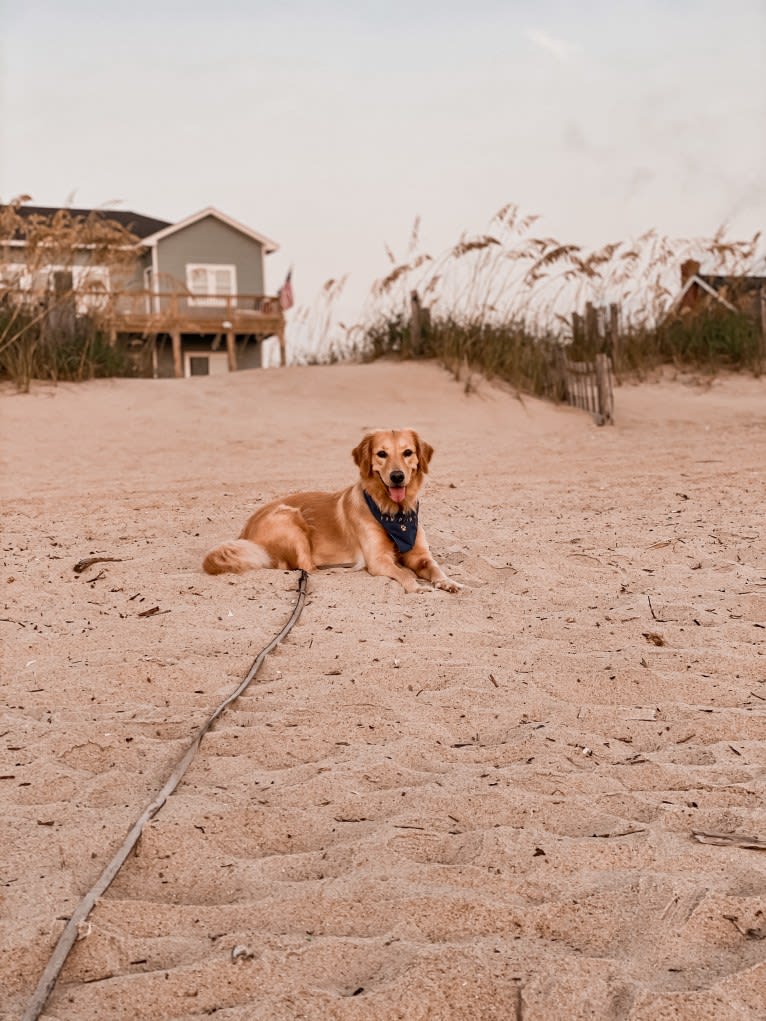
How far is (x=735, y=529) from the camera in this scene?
6293 millimetres

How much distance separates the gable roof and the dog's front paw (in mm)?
27155

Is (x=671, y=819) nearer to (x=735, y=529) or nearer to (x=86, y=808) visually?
(x=86, y=808)

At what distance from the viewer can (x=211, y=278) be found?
31.9 metres

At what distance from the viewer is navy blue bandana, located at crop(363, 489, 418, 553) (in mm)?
5680

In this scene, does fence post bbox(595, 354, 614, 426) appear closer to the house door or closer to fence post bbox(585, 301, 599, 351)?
fence post bbox(585, 301, 599, 351)

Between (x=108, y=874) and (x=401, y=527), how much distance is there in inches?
137

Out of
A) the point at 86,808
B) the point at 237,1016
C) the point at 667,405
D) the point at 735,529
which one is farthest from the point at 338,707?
the point at 667,405

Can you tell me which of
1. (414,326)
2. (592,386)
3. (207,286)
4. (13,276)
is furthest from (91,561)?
(207,286)

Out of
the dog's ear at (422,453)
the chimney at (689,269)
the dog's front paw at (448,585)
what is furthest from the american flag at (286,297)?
the dog's front paw at (448,585)

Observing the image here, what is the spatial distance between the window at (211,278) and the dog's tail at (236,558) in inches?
1056

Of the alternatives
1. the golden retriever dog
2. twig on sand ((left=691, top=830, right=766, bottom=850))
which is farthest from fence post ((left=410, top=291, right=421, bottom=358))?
twig on sand ((left=691, top=830, right=766, bottom=850))

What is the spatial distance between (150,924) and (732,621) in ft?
9.74

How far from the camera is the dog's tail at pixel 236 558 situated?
18.1 feet

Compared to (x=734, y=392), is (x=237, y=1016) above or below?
below
